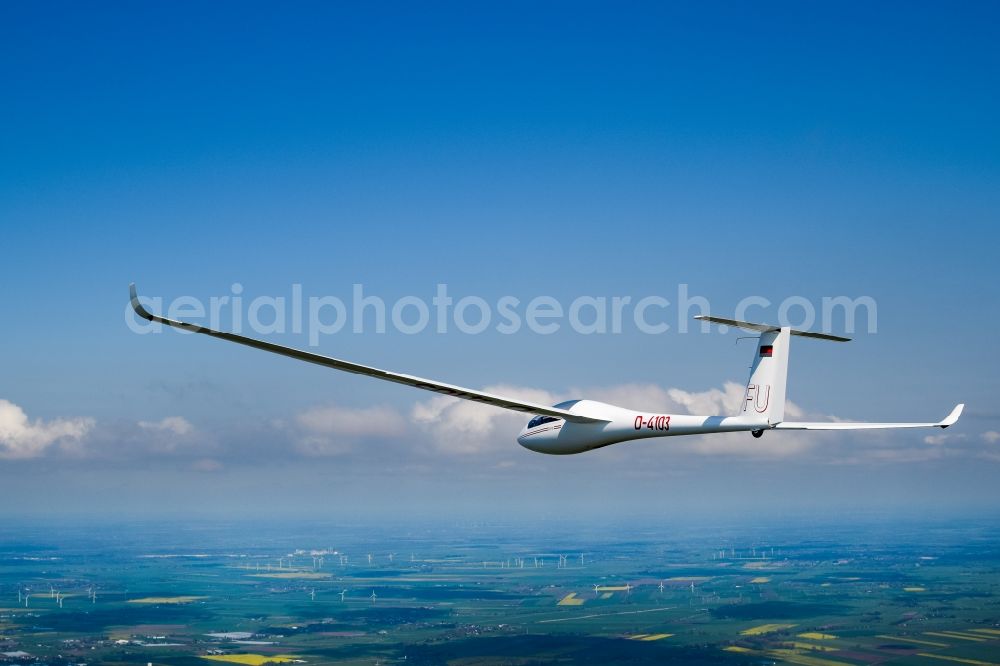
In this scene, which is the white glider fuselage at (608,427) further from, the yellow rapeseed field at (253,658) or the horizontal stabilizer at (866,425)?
the yellow rapeseed field at (253,658)

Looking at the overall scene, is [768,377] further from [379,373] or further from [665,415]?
[379,373]

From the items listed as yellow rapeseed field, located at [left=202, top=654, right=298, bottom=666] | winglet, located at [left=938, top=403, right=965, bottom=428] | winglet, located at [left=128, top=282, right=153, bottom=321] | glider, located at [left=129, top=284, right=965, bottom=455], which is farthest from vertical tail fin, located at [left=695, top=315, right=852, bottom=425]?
yellow rapeseed field, located at [left=202, top=654, right=298, bottom=666]

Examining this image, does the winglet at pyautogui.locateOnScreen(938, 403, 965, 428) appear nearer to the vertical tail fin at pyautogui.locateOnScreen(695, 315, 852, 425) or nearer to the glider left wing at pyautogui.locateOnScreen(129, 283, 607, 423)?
the vertical tail fin at pyautogui.locateOnScreen(695, 315, 852, 425)

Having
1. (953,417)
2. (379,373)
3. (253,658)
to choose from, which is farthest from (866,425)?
(253,658)

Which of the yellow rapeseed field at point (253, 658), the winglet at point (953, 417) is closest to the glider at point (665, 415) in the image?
the winglet at point (953, 417)

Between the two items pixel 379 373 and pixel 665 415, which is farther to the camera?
pixel 665 415

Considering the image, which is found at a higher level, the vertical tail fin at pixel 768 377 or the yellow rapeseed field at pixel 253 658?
the vertical tail fin at pixel 768 377

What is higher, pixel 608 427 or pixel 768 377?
pixel 768 377

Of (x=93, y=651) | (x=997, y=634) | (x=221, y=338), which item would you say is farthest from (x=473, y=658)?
(x=221, y=338)
